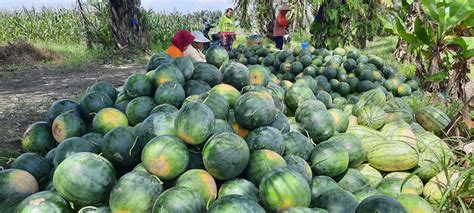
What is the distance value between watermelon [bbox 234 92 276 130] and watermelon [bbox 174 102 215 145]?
1.00 ft

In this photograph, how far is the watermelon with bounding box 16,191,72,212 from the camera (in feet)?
6.43

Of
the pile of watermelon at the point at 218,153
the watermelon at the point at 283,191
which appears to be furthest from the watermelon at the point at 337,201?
the watermelon at the point at 283,191

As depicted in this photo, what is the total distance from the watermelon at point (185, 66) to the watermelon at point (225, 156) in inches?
42.9

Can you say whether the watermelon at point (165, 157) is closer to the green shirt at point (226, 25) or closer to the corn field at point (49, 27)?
the green shirt at point (226, 25)

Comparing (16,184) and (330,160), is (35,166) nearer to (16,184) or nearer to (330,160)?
(16,184)

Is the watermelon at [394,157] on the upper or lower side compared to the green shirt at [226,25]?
lower

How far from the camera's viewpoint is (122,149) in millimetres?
2270

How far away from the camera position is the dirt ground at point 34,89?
5.58m

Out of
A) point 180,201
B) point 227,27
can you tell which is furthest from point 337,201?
point 227,27

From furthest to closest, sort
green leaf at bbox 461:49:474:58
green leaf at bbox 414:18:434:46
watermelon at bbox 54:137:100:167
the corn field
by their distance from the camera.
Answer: the corn field → green leaf at bbox 414:18:434:46 → green leaf at bbox 461:49:474:58 → watermelon at bbox 54:137:100:167

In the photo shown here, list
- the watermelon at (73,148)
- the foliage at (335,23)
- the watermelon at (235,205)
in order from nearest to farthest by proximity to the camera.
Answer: the watermelon at (235,205) → the watermelon at (73,148) → the foliage at (335,23)

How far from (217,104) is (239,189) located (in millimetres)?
695

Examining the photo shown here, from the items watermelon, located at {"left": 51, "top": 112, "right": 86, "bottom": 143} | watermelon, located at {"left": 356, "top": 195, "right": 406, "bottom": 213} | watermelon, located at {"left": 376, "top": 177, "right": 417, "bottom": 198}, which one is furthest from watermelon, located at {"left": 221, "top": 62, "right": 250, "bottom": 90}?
watermelon, located at {"left": 356, "top": 195, "right": 406, "bottom": 213}

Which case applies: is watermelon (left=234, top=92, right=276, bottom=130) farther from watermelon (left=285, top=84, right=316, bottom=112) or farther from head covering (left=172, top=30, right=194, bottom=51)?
head covering (left=172, top=30, right=194, bottom=51)
